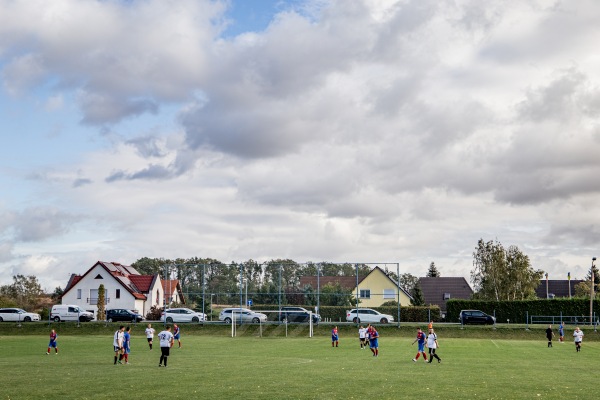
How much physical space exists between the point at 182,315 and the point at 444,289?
205 feet

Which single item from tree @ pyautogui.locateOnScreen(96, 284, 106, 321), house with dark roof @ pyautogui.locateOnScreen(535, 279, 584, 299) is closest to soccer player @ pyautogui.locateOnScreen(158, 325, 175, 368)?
tree @ pyautogui.locateOnScreen(96, 284, 106, 321)

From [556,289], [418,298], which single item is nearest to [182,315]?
[418,298]

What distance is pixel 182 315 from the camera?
7488 centimetres

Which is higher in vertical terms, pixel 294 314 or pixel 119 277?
pixel 119 277

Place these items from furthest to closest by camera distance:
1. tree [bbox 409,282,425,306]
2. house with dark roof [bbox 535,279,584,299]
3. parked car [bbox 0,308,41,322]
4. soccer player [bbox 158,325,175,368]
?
house with dark roof [bbox 535,279,584,299] → tree [bbox 409,282,425,306] → parked car [bbox 0,308,41,322] → soccer player [bbox 158,325,175,368]

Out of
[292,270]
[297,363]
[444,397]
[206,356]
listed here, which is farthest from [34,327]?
[444,397]

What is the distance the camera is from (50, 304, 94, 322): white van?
258ft

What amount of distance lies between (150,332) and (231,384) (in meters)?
20.8

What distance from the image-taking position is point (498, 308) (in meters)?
84.3

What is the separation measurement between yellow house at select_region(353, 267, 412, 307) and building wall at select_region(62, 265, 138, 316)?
32799 mm

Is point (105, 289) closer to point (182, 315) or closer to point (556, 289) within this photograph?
point (182, 315)

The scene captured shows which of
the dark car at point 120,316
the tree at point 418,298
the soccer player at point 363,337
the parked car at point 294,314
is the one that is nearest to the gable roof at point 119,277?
the dark car at point 120,316

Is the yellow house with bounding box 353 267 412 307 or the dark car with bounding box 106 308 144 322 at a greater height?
the yellow house with bounding box 353 267 412 307

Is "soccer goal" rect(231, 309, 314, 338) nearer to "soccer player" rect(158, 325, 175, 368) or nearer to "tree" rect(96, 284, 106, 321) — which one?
"tree" rect(96, 284, 106, 321)
